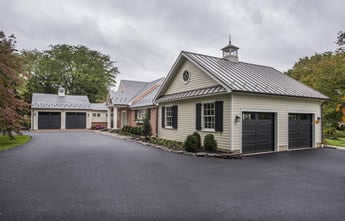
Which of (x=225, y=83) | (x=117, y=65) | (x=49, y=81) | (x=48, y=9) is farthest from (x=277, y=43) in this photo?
(x=49, y=81)

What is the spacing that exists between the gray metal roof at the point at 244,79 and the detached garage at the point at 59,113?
19038mm

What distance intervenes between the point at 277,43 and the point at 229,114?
1075 cm

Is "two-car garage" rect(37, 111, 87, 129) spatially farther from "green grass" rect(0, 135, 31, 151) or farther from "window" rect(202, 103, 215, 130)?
"window" rect(202, 103, 215, 130)

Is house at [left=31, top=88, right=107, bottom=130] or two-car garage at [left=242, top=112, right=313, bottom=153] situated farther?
house at [left=31, top=88, right=107, bottom=130]

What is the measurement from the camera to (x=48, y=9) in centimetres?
1103

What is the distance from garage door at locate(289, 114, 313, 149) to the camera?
11.1 meters

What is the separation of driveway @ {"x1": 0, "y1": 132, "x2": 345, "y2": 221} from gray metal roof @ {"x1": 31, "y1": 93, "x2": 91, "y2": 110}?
19001 mm

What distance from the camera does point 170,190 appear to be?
4.66 m

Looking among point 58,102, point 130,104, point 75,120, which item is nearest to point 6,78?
point 130,104

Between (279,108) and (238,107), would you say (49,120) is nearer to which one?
(238,107)

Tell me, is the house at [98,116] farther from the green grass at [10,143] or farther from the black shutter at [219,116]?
the black shutter at [219,116]

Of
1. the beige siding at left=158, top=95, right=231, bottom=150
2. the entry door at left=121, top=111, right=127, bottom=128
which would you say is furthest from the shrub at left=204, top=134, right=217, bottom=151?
the entry door at left=121, top=111, right=127, bottom=128

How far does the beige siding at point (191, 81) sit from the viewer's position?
11.0 metres

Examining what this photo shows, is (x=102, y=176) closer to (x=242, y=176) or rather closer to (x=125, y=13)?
(x=242, y=176)
